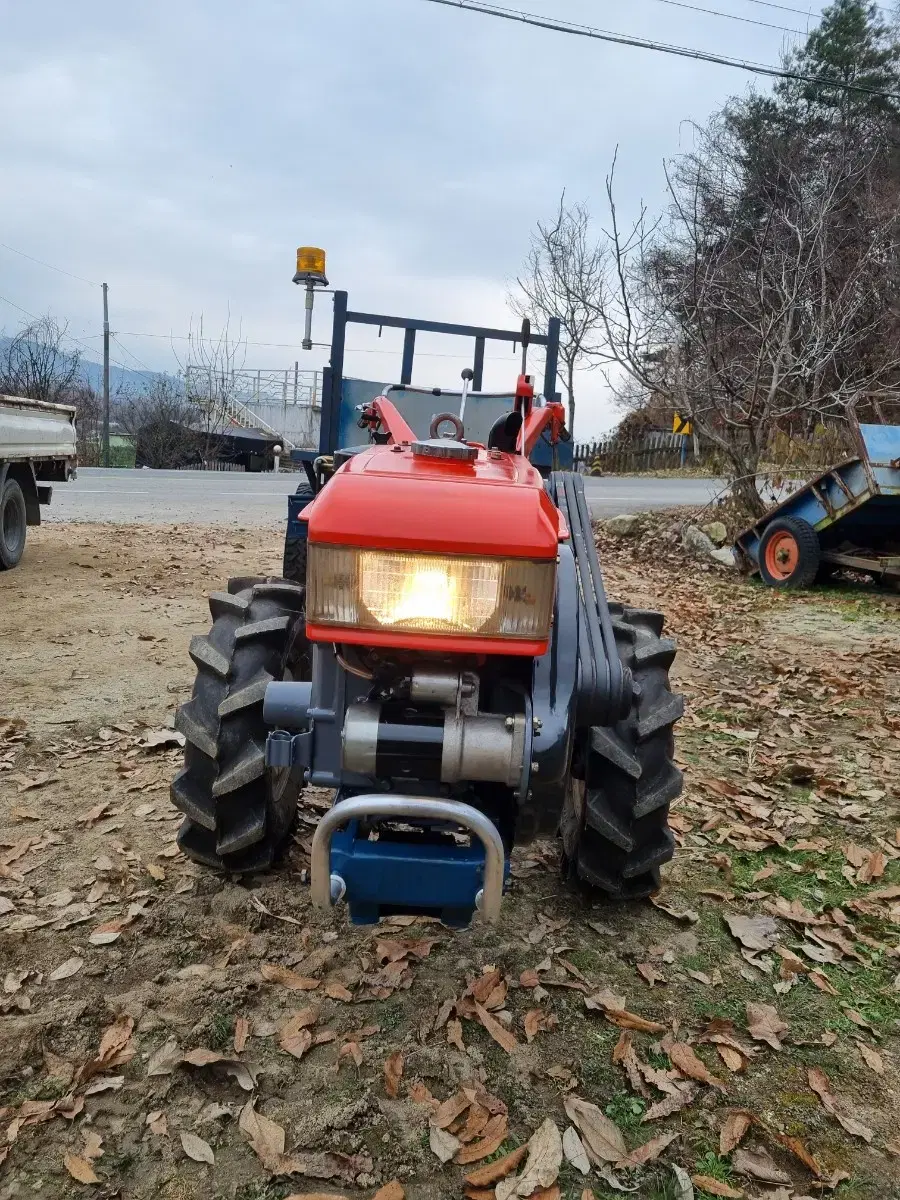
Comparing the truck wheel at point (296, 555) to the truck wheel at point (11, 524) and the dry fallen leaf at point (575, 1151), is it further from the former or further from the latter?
the truck wheel at point (11, 524)

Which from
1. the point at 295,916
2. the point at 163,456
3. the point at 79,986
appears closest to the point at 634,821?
the point at 295,916

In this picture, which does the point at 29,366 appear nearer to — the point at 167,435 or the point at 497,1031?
the point at 167,435

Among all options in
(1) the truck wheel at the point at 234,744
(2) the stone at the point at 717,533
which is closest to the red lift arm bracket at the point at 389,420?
(1) the truck wheel at the point at 234,744

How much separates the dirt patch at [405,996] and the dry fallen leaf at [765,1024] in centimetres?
2

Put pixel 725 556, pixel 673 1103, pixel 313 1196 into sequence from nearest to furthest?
pixel 313 1196
pixel 673 1103
pixel 725 556

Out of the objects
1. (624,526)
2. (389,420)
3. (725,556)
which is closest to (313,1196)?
(389,420)

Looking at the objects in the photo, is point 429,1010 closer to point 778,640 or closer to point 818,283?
point 778,640

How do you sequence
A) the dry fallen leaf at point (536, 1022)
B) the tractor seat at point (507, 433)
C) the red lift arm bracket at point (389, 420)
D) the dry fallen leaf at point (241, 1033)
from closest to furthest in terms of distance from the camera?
the dry fallen leaf at point (241, 1033), the dry fallen leaf at point (536, 1022), the tractor seat at point (507, 433), the red lift arm bracket at point (389, 420)

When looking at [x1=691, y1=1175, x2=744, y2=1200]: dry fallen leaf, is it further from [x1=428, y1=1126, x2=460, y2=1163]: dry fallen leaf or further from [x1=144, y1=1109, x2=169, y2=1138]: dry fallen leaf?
[x1=144, y1=1109, x2=169, y2=1138]: dry fallen leaf

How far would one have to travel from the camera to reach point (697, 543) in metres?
10.9

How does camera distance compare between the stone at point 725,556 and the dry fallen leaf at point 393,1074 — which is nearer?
the dry fallen leaf at point 393,1074

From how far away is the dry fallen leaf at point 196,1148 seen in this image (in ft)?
6.65

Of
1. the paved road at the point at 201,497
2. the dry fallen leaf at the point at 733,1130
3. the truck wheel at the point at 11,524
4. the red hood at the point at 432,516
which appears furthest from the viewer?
the paved road at the point at 201,497

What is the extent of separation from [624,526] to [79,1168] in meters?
11.0
